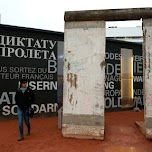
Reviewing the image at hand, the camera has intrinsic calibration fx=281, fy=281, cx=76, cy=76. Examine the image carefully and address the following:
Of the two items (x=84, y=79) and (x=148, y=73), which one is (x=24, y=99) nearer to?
(x=84, y=79)

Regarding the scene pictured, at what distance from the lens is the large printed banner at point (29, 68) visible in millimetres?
13656

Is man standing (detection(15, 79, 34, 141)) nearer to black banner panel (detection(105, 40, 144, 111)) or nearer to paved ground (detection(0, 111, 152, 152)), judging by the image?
paved ground (detection(0, 111, 152, 152))

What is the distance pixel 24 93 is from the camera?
8.88 m

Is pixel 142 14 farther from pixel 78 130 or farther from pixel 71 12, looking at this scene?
pixel 78 130

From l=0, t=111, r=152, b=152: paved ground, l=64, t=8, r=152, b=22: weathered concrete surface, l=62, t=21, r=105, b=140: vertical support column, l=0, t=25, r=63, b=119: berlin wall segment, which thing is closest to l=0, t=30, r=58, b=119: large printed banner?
l=0, t=25, r=63, b=119: berlin wall segment

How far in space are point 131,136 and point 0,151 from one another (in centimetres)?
→ 429

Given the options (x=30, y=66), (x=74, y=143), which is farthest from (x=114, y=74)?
(x=74, y=143)

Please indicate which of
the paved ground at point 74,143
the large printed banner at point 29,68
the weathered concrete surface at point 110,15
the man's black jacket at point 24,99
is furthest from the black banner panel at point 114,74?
the man's black jacket at point 24,99

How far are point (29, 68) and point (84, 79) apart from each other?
5.99 metres

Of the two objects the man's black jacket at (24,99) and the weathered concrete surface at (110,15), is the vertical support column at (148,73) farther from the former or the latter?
the man's black jacket at (24,99)

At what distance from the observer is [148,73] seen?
8.89m

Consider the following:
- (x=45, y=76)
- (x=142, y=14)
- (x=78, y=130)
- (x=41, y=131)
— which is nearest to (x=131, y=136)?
(x=78, y=130)

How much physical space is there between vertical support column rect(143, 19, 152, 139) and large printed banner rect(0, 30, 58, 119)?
7084mm

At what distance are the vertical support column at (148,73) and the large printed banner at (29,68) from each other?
23.2 ft
